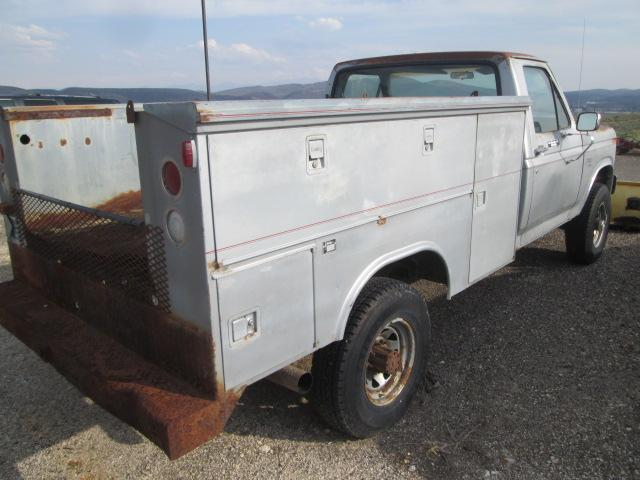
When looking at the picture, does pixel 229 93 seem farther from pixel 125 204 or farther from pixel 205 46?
pixel 125 204

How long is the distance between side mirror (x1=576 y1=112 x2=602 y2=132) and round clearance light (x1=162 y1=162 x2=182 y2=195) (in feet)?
12.5

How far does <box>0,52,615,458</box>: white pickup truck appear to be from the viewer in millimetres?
1914

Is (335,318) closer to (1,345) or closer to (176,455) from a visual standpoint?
(176,455)

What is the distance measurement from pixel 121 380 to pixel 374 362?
125 centimetres

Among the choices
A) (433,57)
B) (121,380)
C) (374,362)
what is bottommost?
(374,362)

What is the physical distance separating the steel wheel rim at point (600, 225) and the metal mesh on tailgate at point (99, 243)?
4.76 metres

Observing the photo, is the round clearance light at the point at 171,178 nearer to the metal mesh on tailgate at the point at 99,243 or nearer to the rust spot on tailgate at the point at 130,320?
the metal mesh on tailgate at the point at 99,243

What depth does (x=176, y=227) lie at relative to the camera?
194 centimetres

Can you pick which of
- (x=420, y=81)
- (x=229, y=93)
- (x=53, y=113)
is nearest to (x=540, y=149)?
(x=420, y=81)

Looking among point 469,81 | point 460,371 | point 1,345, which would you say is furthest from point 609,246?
point 1,345

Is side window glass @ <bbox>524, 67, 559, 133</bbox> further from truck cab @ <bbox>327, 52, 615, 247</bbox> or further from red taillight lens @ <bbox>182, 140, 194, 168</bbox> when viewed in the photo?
red taillight lens @ <bbox>182, 140, 194, 168</bbox>

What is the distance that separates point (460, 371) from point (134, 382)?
85.8 inches

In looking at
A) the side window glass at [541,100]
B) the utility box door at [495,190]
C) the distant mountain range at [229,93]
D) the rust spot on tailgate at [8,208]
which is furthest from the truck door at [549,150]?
the rust spot on tailgate at [8,208]

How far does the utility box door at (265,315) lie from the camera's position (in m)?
1.96
